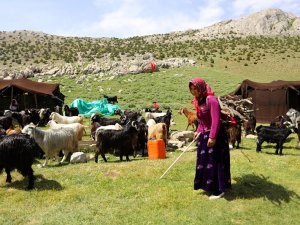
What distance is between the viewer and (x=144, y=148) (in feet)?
42.1

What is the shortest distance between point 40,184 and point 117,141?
311cm

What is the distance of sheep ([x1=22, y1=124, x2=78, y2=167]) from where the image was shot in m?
11.0

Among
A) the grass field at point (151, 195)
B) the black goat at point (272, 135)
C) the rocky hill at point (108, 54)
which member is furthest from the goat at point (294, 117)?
the rocky hill at point (108, 54)

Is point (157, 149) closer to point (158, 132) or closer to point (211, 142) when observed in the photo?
point (158, 132)

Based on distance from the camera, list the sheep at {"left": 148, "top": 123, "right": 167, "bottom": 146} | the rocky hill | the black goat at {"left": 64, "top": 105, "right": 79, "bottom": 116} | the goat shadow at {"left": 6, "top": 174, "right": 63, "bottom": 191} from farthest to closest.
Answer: the rocky hill → the black goat at {"left": 64, "top": 105, "right": 79, "bottom": 116} → the sheep at {"left": 148, "top": 123, "right": 167, "bottom": 146} → the goat shadow at {"left": 6, "top": 174, "right": 63, "bottom": 191}

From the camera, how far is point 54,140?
441 inches

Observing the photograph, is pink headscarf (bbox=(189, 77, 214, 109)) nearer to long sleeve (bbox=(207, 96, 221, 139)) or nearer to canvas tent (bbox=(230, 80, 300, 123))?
long sleeve (bbox=(207, 96, 221, 139))

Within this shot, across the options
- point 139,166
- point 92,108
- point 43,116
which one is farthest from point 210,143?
point 92,108

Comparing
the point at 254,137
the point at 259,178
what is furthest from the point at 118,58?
the point at 259,178

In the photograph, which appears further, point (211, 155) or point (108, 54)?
point (108, 54)

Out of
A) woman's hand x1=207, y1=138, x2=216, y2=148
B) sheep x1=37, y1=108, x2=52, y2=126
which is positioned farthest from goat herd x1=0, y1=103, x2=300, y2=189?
sheep x1=37, y1=108, x2=52, y2=126

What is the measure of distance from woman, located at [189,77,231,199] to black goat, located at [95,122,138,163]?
13.7 ft

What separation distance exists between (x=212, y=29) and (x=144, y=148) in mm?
92930

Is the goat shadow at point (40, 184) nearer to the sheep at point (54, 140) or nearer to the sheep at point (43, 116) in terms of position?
the sheep at point (54, 140)
